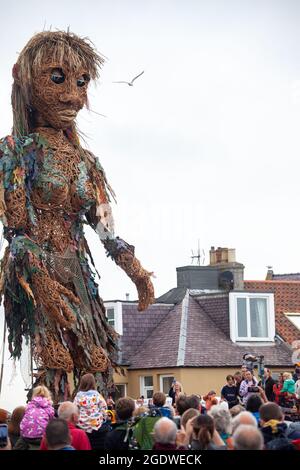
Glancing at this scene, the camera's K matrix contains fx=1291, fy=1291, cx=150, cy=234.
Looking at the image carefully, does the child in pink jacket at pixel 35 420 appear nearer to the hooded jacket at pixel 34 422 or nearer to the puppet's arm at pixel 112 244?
the hooded jacket at pixel 34 422


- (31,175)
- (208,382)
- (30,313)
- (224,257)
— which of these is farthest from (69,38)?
(224,257)

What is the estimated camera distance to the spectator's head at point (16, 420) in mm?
12758

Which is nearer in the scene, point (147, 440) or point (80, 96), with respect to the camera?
point (147, 440)

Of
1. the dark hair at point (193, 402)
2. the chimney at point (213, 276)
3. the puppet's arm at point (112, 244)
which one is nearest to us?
the dark hair at point (193, 402)

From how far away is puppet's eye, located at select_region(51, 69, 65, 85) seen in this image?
54.1 ft

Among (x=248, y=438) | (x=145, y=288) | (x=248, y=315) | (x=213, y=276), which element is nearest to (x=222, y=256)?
(x=213, y=276)

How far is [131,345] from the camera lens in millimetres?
29766

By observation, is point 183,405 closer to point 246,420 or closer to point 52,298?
point 246,420

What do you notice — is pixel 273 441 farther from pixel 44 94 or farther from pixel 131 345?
pixel 131 345

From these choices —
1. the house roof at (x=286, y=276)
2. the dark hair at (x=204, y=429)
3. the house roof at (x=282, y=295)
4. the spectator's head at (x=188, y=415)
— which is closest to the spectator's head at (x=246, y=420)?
the dark hair at (x=204, y=429)

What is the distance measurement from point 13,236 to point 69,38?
2.68 m

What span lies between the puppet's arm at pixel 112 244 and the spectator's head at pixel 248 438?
769 centimetres

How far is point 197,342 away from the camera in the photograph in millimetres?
28609

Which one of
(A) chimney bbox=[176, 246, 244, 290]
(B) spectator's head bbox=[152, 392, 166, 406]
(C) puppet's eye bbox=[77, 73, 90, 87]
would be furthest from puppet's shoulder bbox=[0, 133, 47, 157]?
(A) chimney bbox=[176, 246, 244, 290]
